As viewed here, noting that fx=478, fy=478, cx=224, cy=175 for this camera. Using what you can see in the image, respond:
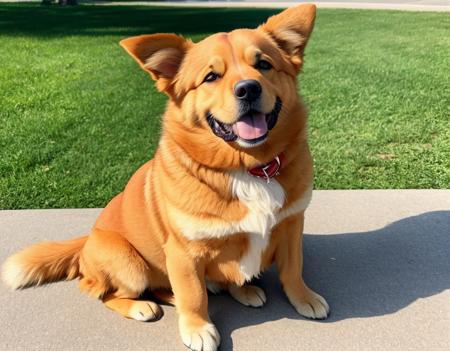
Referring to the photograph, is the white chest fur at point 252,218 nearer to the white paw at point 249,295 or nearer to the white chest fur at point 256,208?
the white chest fur at point 256,208

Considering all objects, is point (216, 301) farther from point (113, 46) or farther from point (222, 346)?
point (113, 46)

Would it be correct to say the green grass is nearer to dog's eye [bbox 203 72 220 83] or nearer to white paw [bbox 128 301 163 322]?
white paw [bbox 128 301 163 322]

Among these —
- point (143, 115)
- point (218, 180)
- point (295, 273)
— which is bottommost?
point (143, 115)

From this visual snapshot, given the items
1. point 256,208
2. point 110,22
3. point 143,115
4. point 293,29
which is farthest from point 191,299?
point 110,22

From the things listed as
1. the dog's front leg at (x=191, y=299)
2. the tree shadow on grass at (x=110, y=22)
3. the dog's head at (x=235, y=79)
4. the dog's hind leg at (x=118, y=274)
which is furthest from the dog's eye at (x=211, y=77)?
the tree shadow on grass at (x=110, y=22)

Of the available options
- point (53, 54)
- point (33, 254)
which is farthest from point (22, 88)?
point (33, 254)

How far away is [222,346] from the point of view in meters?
2.25

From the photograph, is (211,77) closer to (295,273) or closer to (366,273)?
(295,273)

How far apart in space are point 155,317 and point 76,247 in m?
0.63

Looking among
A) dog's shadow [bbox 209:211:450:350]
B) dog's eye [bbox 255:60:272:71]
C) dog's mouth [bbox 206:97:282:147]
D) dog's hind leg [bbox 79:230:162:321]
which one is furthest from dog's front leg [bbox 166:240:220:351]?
dog's eye [bbox 255:60:272:71]

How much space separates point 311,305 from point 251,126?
3.15 feet

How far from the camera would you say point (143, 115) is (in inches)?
236

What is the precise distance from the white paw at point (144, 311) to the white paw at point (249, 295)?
0.42m

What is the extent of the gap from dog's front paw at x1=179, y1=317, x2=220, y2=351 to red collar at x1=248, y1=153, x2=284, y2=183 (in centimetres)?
76
